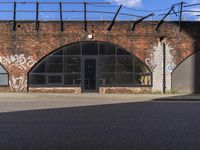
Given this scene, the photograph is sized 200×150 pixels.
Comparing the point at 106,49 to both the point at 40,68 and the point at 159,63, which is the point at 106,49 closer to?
the point at 159,63

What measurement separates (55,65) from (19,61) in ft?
7.83

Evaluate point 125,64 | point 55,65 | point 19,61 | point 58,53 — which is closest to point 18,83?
point 19,61

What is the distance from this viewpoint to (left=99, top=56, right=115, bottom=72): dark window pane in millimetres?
31047

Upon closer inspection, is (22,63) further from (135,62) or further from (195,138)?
(195,138)

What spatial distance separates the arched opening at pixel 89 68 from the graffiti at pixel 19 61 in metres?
0.46

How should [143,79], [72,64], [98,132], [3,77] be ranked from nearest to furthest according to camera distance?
[98,132] < [3,77] < [72,64] < [143,79]

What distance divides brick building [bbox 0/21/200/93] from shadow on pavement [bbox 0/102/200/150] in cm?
1584

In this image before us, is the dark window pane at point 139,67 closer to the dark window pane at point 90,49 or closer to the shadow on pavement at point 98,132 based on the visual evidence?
the dark window pane at point 90,49

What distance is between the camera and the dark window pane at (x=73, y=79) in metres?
31.1

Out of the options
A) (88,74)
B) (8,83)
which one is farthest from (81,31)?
(8,83)

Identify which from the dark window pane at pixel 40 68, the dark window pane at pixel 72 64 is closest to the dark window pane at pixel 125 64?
the dark window pane at pixel 72 64

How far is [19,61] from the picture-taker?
30.8m

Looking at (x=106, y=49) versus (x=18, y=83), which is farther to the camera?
(x=106, y=49)

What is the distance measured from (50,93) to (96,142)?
20.9m
